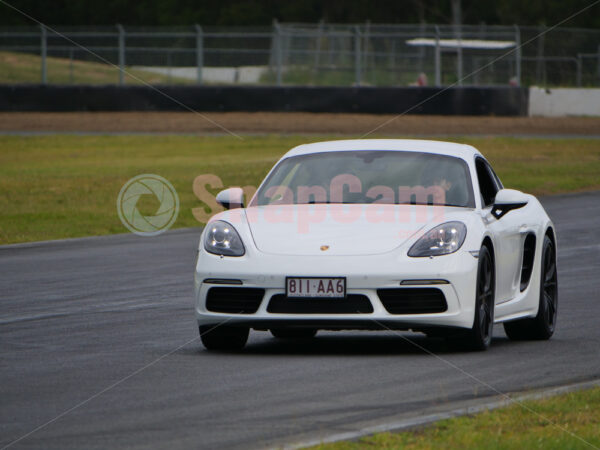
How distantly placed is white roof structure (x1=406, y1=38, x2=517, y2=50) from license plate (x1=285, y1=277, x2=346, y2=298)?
33.6 m

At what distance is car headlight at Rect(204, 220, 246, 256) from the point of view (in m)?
8.43

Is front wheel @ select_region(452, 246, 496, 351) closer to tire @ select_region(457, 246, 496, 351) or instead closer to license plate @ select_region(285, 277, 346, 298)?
tire @ select_region(457, 246, 496, 351)

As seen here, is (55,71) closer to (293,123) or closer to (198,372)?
(293,123)

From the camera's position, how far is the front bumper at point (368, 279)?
812 centimetres

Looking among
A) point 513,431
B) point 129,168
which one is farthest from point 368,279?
point 129,168

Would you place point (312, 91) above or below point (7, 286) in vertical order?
above

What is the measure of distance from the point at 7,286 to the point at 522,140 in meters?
24.0

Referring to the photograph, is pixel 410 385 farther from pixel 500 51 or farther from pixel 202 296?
pixel 500 51

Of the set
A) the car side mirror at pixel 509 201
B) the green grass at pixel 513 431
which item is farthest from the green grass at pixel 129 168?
the green grass at pixel 513 431

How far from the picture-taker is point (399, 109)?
3916 cm

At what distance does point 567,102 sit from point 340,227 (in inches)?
1444

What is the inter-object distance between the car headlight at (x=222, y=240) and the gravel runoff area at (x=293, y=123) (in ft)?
88.8

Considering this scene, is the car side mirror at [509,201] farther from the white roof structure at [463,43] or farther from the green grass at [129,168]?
the white roof structure at [463,43]

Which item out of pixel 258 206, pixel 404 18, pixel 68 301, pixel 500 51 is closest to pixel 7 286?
pixel 68 301
